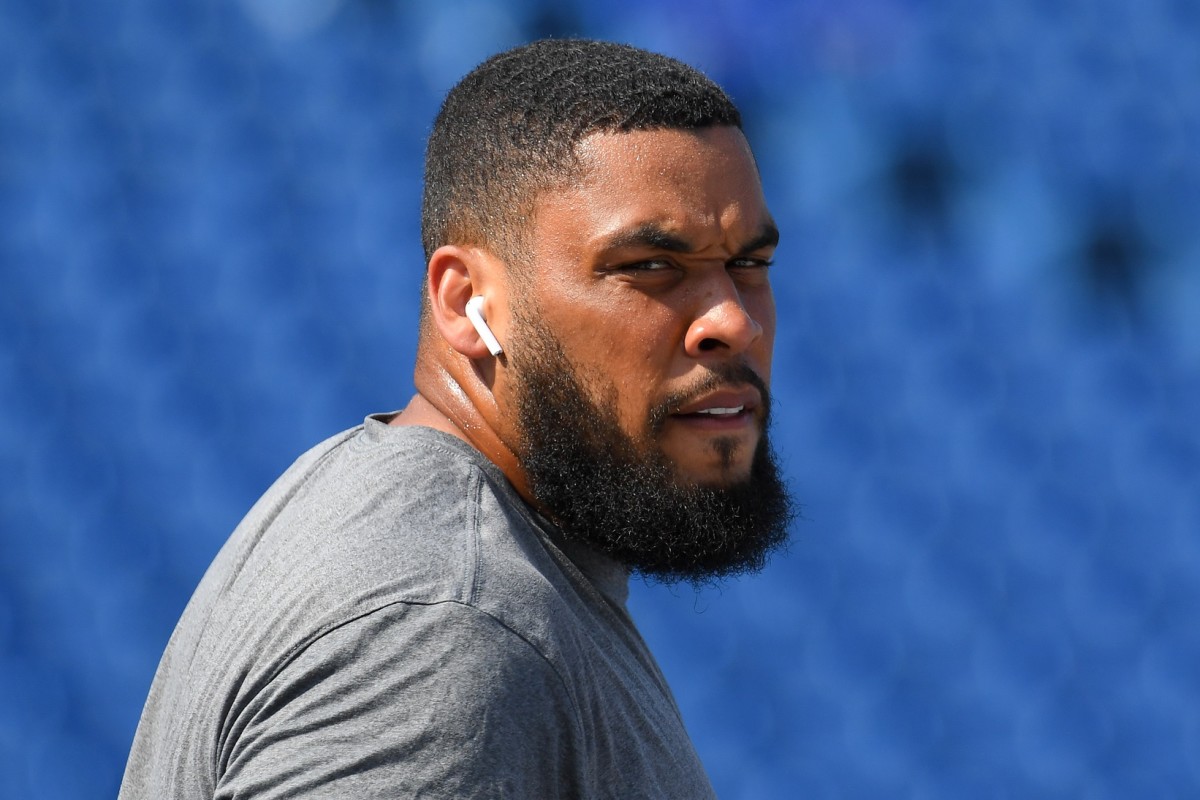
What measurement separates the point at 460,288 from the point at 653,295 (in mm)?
173

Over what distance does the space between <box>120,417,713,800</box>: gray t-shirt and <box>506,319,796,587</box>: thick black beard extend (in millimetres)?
40

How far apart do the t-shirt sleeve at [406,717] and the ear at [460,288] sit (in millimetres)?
345

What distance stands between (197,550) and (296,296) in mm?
442

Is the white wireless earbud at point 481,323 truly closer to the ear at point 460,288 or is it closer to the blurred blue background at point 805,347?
the ear at point 460,288

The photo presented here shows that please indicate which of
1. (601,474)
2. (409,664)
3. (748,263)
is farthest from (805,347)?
(409,664)

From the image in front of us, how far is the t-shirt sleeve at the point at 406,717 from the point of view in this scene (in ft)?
2.75

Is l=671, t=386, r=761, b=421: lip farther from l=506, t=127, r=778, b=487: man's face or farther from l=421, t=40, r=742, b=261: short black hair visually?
l=421, t=40, r=742, b=261: short black hair

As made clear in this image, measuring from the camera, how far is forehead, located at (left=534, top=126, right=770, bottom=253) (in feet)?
3.71

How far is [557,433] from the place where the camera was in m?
1.13

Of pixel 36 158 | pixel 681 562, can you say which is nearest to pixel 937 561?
pixel 681 562

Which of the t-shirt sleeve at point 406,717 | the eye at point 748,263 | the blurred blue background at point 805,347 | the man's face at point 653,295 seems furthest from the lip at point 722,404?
the blurred blue background at point 805,347

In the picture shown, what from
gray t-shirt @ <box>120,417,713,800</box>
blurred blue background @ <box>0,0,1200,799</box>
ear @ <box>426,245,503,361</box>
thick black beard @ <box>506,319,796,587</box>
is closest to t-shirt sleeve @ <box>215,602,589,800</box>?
gray t-shirt @ <box>120,417,713,800</box>

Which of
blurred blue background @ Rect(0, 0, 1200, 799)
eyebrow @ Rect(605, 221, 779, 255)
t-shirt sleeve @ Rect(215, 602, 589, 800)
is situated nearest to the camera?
t-shirt sleeve @ Rect(215, 602, 589, 800)

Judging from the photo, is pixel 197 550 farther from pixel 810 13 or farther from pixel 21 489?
pixel 810 13
